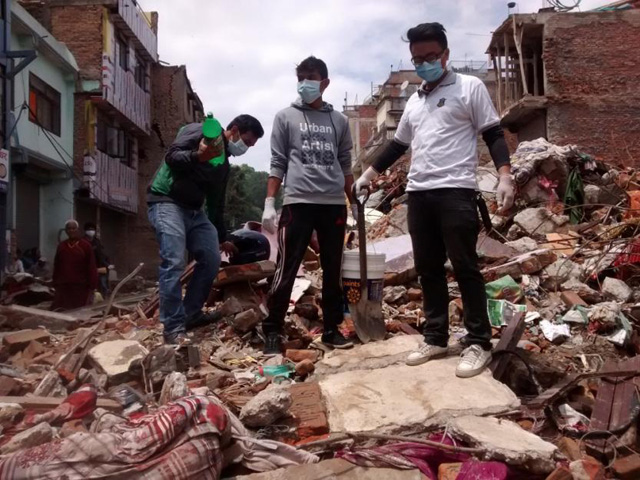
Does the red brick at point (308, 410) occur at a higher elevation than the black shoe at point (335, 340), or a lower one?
lower

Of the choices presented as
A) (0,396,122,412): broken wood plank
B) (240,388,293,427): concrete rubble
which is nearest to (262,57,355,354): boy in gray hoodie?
(240,388,293,427): concrete rubble

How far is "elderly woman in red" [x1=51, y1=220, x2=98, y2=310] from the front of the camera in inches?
289

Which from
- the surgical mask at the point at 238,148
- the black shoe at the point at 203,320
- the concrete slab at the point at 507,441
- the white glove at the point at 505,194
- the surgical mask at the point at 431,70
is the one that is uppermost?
the surgical mask at the point at 431,70

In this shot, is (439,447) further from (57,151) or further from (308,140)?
(57,151)

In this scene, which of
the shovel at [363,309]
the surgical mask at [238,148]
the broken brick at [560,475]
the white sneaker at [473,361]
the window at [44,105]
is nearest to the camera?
the broken brick at [560,475]

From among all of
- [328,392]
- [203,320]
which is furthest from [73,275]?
[328,392]

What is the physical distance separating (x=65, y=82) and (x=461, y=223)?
627 inches

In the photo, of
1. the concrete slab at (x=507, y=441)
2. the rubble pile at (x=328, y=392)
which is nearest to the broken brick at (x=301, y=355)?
the rubble pile at (x=328, y=392)

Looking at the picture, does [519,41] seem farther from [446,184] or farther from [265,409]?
[265,409]

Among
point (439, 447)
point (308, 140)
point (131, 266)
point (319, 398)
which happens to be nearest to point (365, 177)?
point (308, 140)

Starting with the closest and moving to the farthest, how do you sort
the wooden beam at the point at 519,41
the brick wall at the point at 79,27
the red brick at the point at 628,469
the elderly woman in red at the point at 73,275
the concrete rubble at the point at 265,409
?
the red brick at the point at 628,469
the concrete rubble at the point at 265,409
the elderly woman in red at the point at 73,275
the wooden beam at the point at 519,41
the brick wall at the point at 79,27

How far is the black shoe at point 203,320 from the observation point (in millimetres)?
4113

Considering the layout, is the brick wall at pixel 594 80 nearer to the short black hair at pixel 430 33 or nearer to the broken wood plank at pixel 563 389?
the short black hair at pixel 430 33

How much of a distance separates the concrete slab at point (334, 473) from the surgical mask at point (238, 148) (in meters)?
2.48
